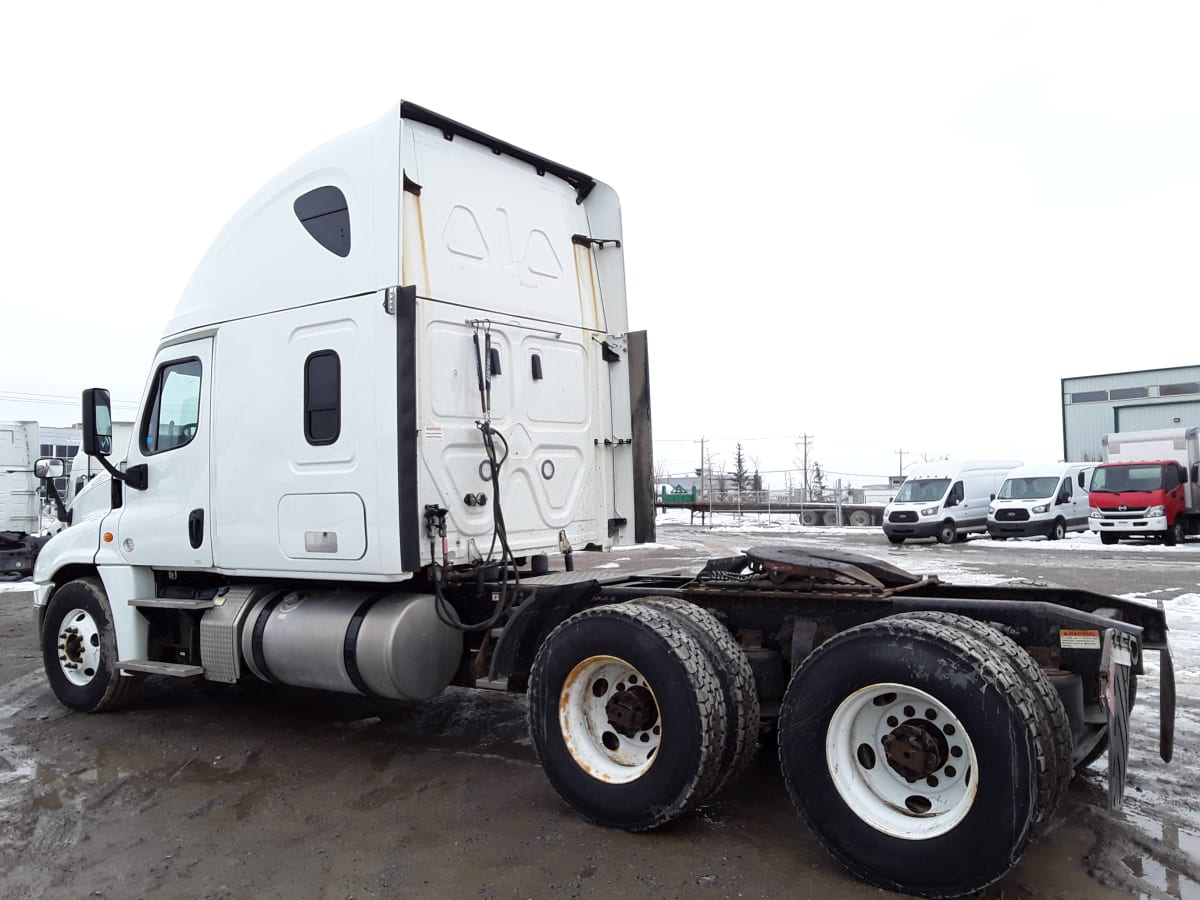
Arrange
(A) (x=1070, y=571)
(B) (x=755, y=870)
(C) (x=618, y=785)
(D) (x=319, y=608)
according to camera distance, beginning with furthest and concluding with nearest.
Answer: (A) (x=1070, y=571), (D) (x=319, y=608), (C) (x=618, y=785), (B) (x=755, y=870)

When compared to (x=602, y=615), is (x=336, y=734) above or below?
below

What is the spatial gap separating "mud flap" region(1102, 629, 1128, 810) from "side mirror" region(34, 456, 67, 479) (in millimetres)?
7589

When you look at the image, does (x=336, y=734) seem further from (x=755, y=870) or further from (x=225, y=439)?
(x=755, y=870)

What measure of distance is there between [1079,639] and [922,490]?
2377cm

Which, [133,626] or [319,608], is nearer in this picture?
[319,608]

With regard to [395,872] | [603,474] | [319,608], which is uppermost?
[603,474]

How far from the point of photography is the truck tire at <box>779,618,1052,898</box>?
11.2 feet

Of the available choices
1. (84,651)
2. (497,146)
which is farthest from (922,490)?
(84,651)

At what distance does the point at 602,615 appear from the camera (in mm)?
4520

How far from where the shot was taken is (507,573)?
5.66 metres

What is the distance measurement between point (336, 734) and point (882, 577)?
13.0ft

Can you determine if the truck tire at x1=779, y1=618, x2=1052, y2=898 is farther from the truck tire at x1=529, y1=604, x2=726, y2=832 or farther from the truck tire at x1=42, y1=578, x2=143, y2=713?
the truck tire at x1=42, y1=578, x2=143, y2=713

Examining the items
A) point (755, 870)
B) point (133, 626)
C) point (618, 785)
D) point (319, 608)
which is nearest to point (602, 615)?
point (618, 785)

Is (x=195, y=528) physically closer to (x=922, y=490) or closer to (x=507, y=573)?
(x=507, y=573)
